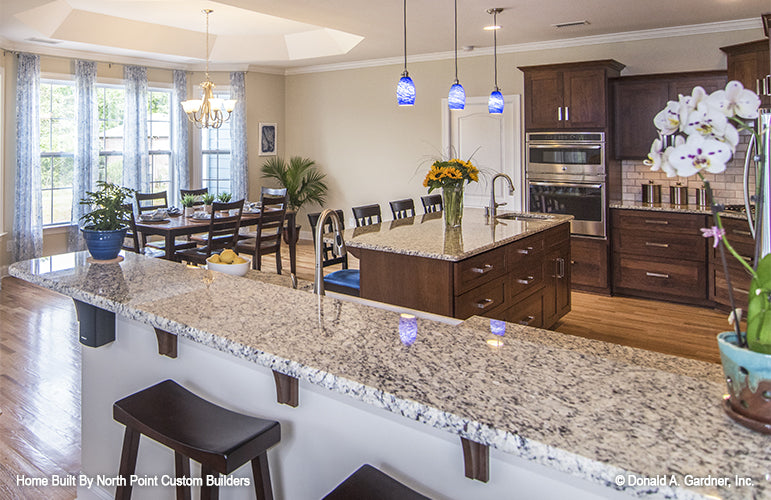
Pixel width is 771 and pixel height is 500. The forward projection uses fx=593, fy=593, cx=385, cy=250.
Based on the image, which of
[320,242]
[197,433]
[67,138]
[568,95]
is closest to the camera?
[197,433]

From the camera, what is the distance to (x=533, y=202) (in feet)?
20.9

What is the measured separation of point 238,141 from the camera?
871 cm

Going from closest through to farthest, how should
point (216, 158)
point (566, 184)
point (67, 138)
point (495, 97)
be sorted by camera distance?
point (495, 97) < point (566, 184) < point (67, 138) < point (216, 158)

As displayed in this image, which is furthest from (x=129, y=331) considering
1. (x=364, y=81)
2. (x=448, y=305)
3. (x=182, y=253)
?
(x=364, y=81)

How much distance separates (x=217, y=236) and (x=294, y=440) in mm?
4875

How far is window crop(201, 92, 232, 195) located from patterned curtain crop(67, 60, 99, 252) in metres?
1.62

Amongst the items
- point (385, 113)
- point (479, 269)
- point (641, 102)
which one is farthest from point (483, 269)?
point (385, 113)

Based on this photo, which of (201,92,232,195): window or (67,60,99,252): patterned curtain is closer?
(67,60,99,252): patterned curtain

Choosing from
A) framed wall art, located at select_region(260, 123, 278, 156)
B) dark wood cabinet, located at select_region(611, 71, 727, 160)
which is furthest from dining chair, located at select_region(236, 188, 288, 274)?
dark wood cabinet, located at select_region(611, 71, 727, 160)

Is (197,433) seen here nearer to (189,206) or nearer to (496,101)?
(496,101)

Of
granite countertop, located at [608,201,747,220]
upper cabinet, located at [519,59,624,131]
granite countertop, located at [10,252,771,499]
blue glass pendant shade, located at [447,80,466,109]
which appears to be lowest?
granite countertop, located at [10,252,771,499]

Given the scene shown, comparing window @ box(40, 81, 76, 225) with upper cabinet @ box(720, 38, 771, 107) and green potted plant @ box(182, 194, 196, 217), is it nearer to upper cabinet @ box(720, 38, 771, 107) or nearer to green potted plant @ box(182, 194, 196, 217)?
green potted plant @ box(182, 194, 196, 217)

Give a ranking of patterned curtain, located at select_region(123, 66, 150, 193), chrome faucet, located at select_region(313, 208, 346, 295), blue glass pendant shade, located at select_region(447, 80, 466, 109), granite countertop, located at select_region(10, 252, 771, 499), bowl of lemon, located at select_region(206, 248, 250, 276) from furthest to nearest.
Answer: patterned curtain, located at select_region(123, 66, 150, 193) → blue glass pendant shade, located at select_region(447, 80, 466, 109) → bowl of lemon, located at select_region(206, 248, 250, 276) → chrome faucet, located at select_region(313, 208, 346, 295) → granite countertop, located at select_region(10, 252, 771, 499)

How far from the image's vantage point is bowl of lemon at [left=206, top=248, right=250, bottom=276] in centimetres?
234
